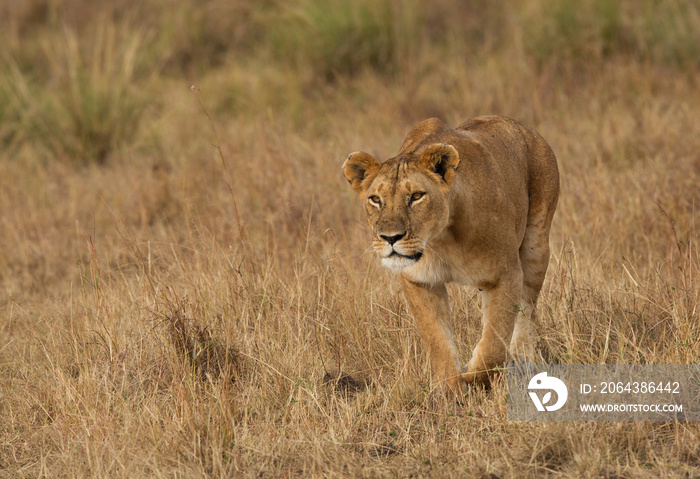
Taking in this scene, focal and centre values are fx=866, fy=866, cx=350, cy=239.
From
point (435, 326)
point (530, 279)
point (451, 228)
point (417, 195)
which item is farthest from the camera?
point (530, 279)

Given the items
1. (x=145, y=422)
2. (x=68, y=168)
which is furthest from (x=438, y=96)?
(x=145, y=422)

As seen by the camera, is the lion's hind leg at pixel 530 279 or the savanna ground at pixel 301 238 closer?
the savanna ground at pixel 301 238

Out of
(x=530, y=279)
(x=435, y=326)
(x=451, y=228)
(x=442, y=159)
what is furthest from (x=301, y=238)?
(x=442, y=159)

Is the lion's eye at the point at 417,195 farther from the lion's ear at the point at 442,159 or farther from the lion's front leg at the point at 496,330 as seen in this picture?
the lion's front leg at the point at 496,330

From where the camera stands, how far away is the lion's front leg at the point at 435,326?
4.23 m

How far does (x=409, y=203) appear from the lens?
3816 millimetres

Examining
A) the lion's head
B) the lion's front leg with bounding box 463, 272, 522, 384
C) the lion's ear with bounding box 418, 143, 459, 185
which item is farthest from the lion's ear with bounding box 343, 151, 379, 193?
the lion's front leg with bounding box 463, 272, 522, 384

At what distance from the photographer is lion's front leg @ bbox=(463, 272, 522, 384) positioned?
4.16 meters

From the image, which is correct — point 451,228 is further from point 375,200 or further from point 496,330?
point 496,330

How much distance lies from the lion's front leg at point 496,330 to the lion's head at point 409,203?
49cm

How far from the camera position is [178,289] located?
17.6ft

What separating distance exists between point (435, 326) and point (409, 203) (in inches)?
29.4

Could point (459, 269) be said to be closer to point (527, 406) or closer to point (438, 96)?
point (527, 406)

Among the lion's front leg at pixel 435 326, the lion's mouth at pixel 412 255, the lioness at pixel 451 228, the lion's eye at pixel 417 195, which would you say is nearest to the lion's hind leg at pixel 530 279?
the lioness at pixel 451 228
